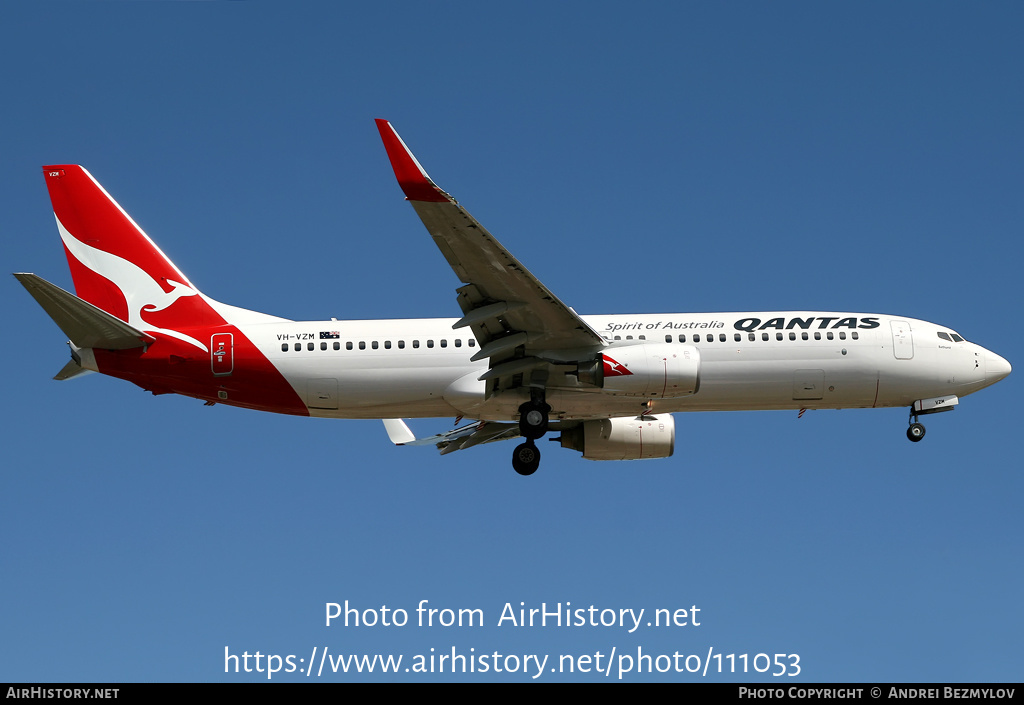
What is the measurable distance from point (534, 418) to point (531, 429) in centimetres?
35

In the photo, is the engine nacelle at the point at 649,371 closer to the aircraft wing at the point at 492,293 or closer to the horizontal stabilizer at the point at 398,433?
the aircraft wing at the point at 492,293

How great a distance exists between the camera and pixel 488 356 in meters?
34.7

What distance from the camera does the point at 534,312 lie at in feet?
111

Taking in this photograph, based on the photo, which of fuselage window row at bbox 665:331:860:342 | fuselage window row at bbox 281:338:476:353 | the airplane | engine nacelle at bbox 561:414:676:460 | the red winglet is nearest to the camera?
the red winglet

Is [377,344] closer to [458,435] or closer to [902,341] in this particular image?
[458,435]

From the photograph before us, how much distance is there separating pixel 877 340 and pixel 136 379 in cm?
2297

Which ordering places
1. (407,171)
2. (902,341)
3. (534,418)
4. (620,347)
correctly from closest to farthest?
(407,171) < (620,347) < (534,418) < (902,341)

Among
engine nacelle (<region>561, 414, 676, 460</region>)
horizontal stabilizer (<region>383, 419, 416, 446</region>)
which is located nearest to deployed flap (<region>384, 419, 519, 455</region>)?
horizontal stabilizer (<region>383, 419, 416, 446</region>)

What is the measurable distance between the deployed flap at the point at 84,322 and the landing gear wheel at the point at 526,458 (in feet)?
38.1

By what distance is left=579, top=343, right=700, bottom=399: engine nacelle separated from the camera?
34.4 m

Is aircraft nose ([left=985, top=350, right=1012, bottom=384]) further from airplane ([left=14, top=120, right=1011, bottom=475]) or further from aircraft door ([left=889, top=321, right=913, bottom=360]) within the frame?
aircraft door ([left=889, top=321, right=913, bottom=360])

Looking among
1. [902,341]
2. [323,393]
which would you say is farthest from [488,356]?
[902,341]
